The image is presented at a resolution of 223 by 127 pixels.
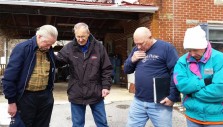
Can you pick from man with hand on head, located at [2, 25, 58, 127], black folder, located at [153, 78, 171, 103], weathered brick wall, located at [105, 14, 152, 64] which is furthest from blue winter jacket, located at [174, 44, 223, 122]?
weathered brick wall, located at [105, 14, 152, 64]

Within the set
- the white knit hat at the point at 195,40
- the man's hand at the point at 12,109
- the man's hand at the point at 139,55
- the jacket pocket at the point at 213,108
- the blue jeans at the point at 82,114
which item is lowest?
the blue jeans at the point at 82,114

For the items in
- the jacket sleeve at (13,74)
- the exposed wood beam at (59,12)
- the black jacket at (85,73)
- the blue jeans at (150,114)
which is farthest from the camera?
the exposed wood beam at (59,12)

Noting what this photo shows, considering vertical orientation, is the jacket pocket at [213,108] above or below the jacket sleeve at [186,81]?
below

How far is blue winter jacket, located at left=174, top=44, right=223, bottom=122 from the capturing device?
2793 millimetres

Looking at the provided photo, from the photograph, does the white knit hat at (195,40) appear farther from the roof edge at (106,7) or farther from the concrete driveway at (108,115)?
the roof edge at (106,7)

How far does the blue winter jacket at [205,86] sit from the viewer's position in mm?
2793

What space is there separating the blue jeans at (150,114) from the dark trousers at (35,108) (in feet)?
3.56

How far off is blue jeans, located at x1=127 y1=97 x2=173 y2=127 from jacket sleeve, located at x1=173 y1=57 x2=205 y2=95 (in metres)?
0.70

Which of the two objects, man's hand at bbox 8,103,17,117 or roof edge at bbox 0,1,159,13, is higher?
roof edge at bbox 0,1,159,13

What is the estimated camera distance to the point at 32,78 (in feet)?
11.5

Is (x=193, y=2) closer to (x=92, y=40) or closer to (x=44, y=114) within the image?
(x=92, y=40)

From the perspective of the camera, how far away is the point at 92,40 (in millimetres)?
4113

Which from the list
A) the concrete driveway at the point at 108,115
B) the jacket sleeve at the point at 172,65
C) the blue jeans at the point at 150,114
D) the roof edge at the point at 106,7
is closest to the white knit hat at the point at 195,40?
the jacket sleeve at the point at 172,65

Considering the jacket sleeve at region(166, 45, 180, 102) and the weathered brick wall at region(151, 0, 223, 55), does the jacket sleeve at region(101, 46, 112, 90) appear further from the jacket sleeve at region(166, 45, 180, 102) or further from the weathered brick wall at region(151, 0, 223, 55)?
the weathered brick wall at region(151, 0, 223, 55)
